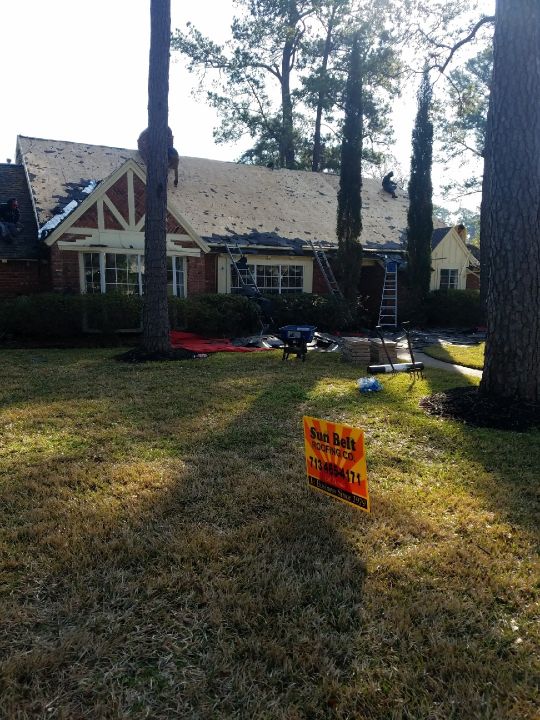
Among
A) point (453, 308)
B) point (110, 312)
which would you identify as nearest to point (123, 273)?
point (110, 312)

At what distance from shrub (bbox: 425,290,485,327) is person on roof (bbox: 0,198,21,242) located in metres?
14.2

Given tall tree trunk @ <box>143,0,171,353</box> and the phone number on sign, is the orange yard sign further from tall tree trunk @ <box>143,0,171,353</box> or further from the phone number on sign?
tall tree trunk @ <box>143,0,171,353</box>

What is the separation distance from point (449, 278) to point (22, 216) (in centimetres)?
1676

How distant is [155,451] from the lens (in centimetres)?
464

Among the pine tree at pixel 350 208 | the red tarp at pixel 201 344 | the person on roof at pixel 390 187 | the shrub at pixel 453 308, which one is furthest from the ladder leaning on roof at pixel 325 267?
the person on roof at pixel 390 187

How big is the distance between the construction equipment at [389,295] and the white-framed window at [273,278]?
321 centimetres

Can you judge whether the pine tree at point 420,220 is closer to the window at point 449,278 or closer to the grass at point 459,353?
the window at point 449,278

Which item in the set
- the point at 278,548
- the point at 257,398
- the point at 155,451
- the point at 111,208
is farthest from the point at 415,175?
the point at 278,548

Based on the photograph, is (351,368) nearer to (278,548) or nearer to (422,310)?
(278,548)

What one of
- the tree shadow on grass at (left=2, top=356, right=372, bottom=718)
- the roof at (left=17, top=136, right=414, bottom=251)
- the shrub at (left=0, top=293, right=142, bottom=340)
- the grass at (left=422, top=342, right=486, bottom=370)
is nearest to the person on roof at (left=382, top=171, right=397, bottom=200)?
the roof at (left=17, top=136, right=414, bottom=251)

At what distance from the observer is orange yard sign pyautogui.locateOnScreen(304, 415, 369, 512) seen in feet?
9.95

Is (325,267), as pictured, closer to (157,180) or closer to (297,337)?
(297,337)

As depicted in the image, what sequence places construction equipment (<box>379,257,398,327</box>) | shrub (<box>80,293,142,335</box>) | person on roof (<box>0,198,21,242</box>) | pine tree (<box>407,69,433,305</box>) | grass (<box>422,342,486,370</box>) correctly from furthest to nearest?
1. pine tree (<box>407,69,433,305</box>)
2. construction equipment (<box>379,257,398,327</box>)
3. person on roof (<box>0,198,21,242</box>)
4. shrub (<box>80,293,142,335</box>)
5. grass (<box>422,342,486,370</box>)

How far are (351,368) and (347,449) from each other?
6634 mm
